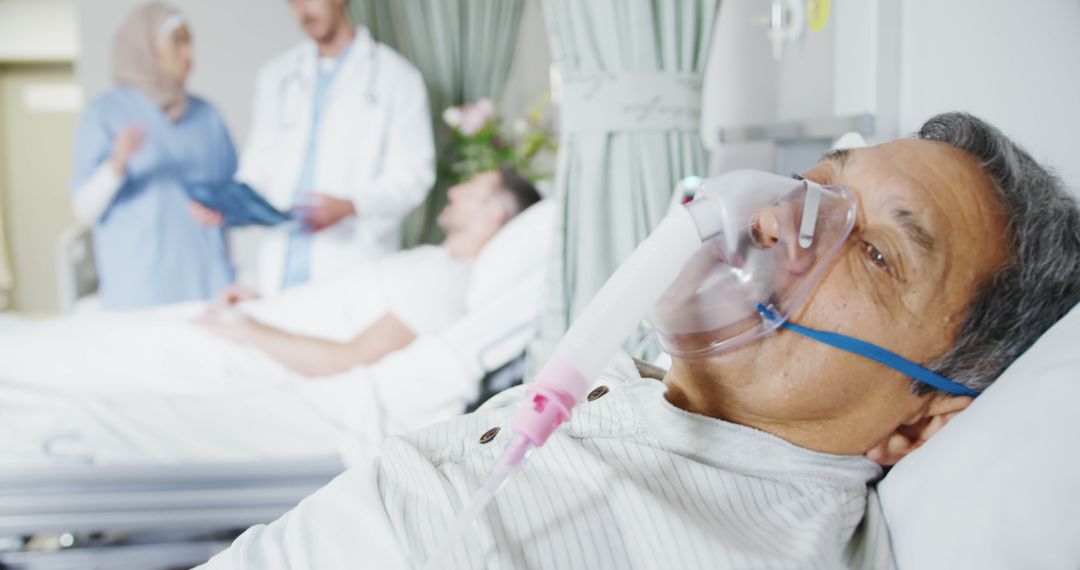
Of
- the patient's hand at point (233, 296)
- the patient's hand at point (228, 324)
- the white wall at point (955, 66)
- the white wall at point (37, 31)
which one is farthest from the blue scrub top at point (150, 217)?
the white wall at point (955, 66)

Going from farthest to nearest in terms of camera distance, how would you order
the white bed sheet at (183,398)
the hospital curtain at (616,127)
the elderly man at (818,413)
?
the white bed sheet at (183,398)
the hospital curtain at (616,127)
the elderly man at (818,413)

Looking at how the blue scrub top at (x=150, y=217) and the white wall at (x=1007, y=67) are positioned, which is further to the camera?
the blue scrub top at (x=150, y=217)

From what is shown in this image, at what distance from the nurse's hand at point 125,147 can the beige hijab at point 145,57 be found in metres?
0.17

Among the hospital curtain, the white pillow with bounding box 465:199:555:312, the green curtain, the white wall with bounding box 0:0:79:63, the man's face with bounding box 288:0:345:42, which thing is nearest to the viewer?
the hospital curtain

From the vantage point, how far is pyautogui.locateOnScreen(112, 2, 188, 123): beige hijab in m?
2.84

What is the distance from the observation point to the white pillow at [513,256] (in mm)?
2160

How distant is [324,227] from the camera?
2.70m

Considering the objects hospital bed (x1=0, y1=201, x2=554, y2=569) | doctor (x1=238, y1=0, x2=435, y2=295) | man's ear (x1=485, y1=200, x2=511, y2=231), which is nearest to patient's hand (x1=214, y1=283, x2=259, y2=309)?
doctor (x1=238, y1=0, x2=435, y2=295)

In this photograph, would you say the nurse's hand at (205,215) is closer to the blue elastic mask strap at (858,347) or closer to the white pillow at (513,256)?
the white pillow at (513,256)

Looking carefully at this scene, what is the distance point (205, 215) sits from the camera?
2746mm

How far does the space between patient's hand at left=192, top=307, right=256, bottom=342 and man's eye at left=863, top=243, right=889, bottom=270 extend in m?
1.79

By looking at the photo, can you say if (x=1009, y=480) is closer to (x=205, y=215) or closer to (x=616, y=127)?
(x=616, y=127)

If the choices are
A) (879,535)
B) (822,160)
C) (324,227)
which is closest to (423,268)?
(324,227)

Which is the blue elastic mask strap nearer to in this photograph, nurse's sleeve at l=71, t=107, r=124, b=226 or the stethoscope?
the stethoscope
